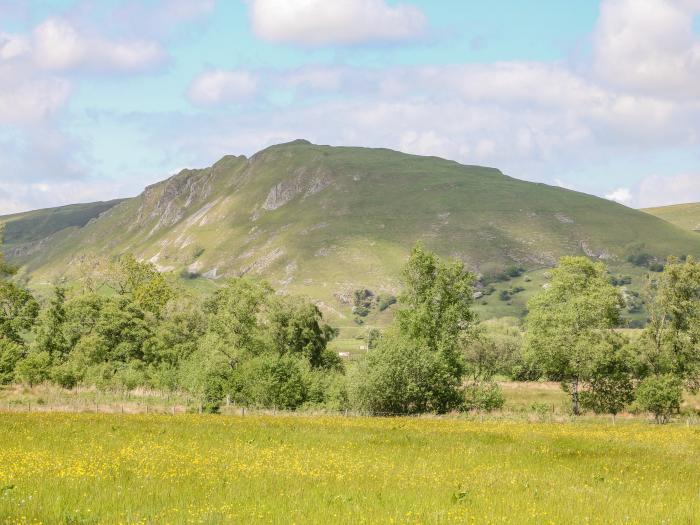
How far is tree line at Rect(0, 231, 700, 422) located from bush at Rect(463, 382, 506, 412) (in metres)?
0.12

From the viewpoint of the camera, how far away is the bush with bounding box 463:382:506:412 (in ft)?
225

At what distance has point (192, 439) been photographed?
1433 inches

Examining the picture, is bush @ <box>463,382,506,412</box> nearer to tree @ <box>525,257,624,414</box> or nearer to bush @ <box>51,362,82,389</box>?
tree @ <box>525,257,624,414</box>

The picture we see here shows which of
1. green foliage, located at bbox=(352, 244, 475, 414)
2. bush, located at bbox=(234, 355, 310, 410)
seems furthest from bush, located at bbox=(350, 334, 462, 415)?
bush, located at bbox=(234, 355, 310, 410)

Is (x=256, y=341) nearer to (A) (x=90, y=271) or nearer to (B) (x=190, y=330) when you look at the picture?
(B) (x=190, y=330)

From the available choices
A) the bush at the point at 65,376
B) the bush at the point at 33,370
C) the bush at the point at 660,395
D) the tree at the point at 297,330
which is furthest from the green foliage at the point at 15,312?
the bush at the point at 660,395

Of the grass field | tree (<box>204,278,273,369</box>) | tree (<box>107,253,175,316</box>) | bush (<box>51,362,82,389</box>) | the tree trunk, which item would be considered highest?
tree (<box>107,253,175,316</box>)

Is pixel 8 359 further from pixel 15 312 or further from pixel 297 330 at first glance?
pixel 297 330

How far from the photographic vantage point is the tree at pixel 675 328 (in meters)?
76.6

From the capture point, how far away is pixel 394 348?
214 feet

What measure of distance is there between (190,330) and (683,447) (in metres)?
72.7

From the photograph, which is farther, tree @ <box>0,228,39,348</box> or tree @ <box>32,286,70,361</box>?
tree @ <box>0,228,39,348</box>

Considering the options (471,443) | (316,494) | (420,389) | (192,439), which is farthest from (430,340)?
(316,494)

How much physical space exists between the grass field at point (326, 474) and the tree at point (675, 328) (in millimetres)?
33552
